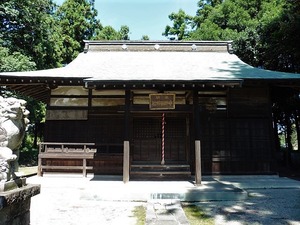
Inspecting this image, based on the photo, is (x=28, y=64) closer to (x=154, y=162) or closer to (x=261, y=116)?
(x=154, y=162)

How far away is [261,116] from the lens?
959 cm

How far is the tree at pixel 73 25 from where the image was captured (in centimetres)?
2444

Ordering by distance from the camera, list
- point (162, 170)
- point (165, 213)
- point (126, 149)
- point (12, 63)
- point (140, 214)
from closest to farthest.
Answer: point (165, 213), point (140, 214), point (126, 149), point (162, 170), point (12, 63)

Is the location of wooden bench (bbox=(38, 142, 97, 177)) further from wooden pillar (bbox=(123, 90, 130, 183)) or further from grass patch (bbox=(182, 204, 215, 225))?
grass patch (bbox=(182, 204, 215, 225))

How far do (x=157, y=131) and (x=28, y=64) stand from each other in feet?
28.1

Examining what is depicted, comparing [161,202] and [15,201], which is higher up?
[15,201]

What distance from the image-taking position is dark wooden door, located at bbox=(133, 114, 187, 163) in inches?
410

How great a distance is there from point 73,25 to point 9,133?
24898mm

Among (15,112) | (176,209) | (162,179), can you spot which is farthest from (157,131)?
(15,112)

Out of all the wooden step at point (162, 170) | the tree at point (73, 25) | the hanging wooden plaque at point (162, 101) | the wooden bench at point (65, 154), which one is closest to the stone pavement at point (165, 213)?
the wooden step at point (162, 170)

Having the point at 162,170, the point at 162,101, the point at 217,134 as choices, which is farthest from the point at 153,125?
the point at 162,101

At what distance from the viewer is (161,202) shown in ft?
19.9

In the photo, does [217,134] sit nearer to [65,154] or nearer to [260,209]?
[260,209]

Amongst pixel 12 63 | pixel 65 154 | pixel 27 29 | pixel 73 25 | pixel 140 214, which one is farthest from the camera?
pixel 73 25
